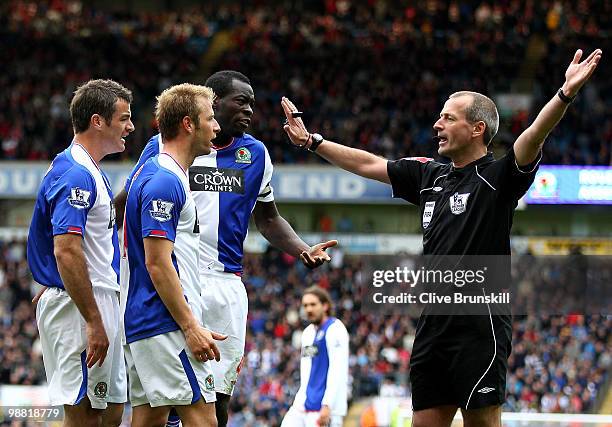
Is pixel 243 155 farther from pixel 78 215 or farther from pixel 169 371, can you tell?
pixel 169 371

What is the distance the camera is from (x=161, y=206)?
4613mm

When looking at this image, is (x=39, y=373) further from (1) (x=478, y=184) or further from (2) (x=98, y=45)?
(1) (x=478, y=184)

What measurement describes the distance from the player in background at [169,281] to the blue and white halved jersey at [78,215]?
387 mm

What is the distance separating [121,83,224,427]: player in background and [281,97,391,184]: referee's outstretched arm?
41.3 inches

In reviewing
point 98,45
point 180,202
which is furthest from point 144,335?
point 98,45

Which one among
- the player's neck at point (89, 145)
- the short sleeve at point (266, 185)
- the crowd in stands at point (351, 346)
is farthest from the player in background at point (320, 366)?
the crowd in stands at point (351, 346)

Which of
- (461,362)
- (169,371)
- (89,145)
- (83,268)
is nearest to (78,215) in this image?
(83,268)

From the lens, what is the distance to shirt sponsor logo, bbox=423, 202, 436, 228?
543cm

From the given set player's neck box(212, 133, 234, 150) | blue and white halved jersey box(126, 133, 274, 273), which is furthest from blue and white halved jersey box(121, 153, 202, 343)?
player's neck box(212, 133, 234, 150)

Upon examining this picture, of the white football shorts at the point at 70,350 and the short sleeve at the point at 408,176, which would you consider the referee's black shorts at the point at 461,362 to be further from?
the white football shorts at the point at 70,350

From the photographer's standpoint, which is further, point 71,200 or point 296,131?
point 296,131

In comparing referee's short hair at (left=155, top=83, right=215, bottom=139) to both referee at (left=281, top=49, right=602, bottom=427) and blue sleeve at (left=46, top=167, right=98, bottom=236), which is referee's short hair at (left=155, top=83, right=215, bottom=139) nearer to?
blue sleeve at (left=46, top=167, right=98, bottom=236)

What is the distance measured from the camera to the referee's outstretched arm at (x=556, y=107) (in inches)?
186

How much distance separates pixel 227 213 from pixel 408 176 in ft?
3.55
